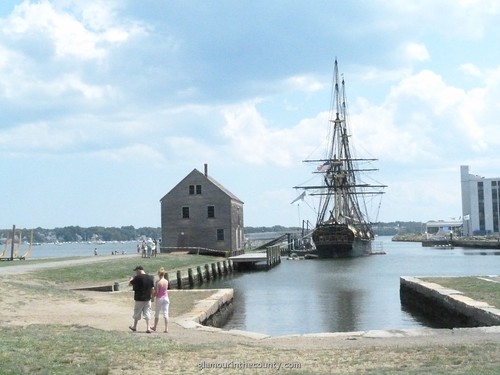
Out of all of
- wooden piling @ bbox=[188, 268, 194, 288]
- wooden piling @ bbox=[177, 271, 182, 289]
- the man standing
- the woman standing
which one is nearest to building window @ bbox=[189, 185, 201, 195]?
wooden piling @ bbox=[188, 268, 194, 288]

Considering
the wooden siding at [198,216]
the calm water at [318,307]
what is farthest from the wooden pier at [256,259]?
the calm water at [318,307]

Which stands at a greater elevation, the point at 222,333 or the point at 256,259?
the point at 222,333

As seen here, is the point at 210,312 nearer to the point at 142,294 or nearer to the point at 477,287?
the point at 142,294

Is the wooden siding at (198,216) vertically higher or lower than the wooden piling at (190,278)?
higher

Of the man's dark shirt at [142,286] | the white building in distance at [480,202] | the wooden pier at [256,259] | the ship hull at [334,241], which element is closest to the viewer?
the man's dark shirt at [142,286]

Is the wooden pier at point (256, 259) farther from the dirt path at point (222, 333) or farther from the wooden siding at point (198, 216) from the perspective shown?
the dirt path at point (222, 333)

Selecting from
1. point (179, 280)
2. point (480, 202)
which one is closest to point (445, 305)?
point (179, 280)

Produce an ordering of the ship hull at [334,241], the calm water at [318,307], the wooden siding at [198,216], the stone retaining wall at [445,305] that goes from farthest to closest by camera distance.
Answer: the ship hull at [334,241]
the wooden siding at [198,216]
the calm water at [318,307]
the stone retaining wall at [445,305]

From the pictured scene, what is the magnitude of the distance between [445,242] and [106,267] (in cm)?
13151

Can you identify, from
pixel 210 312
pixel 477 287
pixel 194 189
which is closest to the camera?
pixel 210 312

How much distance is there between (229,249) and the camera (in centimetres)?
7188

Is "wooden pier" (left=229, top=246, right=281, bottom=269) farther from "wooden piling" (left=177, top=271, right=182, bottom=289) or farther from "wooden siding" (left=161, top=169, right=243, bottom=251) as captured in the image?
"wooden piling" (left=177, top=271, right=182, bottom=289)

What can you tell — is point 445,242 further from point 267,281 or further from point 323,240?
point 267,281

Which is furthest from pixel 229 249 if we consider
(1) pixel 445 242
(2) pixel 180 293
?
(1) pixel 445 242
